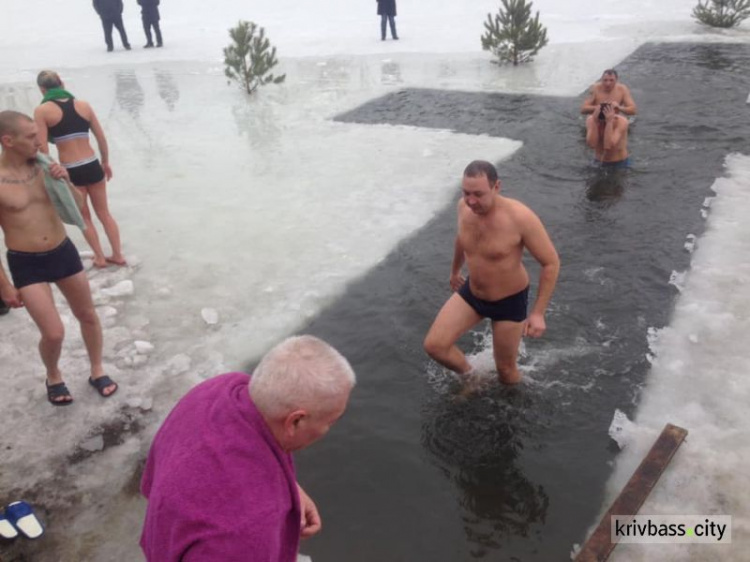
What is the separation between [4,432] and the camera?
14.2 feet

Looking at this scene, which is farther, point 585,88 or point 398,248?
point 585,88

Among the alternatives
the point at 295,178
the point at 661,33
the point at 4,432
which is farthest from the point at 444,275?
the point at 661,33

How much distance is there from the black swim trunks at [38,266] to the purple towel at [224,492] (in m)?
2.86

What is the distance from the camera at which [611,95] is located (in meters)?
9.12

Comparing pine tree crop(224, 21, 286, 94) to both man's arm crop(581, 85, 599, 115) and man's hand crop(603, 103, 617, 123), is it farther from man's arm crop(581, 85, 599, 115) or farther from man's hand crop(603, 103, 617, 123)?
man's hand crop(603, 103, 617, 123)

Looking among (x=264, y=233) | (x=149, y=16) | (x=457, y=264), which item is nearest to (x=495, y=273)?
(x=457, y=264)

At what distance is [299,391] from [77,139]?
212 inches

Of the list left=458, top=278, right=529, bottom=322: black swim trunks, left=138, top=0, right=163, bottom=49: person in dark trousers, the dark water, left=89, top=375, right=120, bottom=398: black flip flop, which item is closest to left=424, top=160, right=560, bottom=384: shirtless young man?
left=458, top=278, right=529, bottom=322: black swim trunks

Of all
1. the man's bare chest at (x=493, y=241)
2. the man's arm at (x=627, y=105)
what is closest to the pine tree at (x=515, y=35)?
the man's arm at (x=627, y=105)

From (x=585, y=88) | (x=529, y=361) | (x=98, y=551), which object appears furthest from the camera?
(x=585, y=88)

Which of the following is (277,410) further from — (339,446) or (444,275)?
(444,275)

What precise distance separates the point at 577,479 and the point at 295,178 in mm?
6182

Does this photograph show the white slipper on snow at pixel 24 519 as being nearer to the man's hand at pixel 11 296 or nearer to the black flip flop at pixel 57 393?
the black flip flop at pixel 57 393

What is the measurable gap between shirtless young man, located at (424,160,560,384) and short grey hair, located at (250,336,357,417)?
2330 mm
